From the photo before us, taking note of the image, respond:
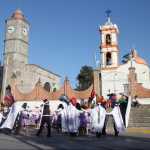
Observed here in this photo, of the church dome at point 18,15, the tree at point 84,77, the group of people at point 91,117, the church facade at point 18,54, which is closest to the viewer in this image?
the group of people at point 91,117

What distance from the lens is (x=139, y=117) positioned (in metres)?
24.7

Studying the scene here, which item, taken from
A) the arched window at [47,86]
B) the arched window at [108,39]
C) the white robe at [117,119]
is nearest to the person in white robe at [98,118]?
the white robe at [117,119]

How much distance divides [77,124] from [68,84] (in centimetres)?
2897

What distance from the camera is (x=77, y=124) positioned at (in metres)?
15.1

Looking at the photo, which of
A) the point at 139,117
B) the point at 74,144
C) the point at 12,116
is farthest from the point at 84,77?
the point at 74,144

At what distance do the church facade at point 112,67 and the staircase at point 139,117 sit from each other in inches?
878

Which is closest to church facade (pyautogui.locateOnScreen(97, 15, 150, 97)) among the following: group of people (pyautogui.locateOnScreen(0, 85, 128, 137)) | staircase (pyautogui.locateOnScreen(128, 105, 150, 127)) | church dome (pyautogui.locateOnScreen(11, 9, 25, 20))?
church dome (pyautogui.locateOnScreen(11, 9, 25, 20))

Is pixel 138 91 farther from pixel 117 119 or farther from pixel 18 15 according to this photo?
pixel 18 15

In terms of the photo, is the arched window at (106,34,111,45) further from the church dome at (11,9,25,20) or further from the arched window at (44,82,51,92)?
the arched window at (44,82,51,92)

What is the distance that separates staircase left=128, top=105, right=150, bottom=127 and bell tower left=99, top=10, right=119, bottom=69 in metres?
24.2

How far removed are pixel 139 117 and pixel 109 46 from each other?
28657 millimetres

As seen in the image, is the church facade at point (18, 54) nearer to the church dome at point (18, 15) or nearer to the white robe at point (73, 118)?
the church dome at point (18, 15)

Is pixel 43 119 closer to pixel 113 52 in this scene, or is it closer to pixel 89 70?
pixel 113 52

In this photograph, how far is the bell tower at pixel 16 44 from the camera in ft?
205
